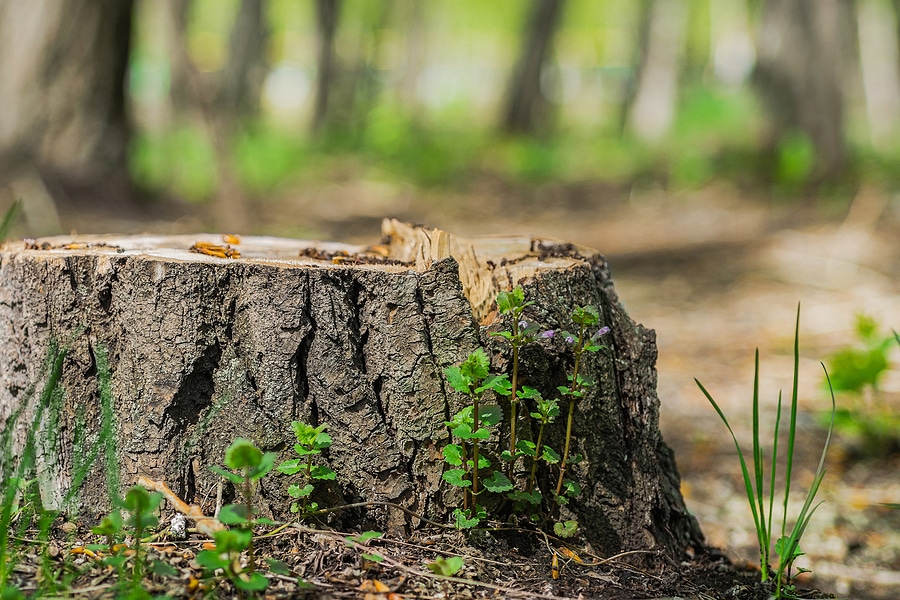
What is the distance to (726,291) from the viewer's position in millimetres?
5641

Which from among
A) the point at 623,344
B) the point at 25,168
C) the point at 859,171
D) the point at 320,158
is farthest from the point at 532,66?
the point at 623,344

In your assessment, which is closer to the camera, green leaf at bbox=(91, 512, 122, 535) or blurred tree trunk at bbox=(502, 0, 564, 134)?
green leaf at bbox=(91, 512, 122, 535)

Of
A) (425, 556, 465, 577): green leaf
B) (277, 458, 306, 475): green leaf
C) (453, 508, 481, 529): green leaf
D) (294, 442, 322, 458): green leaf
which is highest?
(294, 442, 322, 458): green leaf

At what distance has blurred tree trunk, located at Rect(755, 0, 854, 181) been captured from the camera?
24.6 feet

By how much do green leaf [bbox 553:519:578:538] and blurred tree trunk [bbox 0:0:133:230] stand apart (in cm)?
459

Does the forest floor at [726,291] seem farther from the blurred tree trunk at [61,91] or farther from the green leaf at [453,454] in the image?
the blurred tree trunk at [61,91]

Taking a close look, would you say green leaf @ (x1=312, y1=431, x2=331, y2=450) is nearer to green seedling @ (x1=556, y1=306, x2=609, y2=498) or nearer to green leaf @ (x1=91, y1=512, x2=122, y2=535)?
green leaf @ (x1=91, y1=512, x2=122, y2=535)

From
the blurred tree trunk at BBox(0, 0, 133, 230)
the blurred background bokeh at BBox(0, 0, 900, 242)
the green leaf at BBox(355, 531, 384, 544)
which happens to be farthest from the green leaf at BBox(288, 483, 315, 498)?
the blurred tree trunk at BBox(0, 0, 133, 230)

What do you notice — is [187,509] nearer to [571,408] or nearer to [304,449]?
[304,449]

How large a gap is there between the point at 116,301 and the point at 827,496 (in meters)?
2.57

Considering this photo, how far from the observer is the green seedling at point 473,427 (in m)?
1.55

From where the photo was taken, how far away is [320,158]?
11859mm

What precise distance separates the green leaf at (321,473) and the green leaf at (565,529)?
1.67 feet

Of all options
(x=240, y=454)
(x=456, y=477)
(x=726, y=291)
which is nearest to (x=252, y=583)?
(x=240, y=454)
